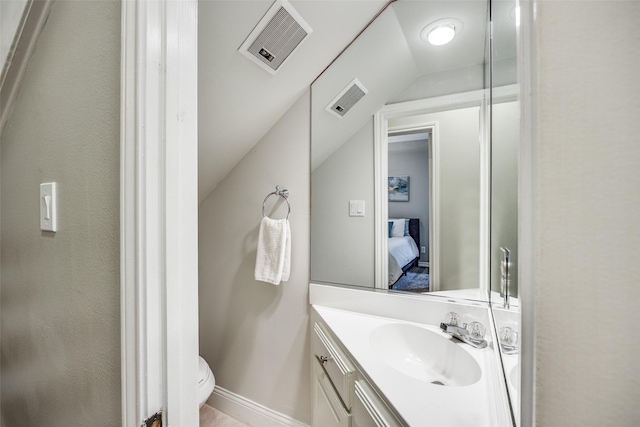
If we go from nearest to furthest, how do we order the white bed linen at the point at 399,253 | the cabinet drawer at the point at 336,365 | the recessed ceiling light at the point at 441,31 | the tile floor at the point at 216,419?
1. the cabinet drawer at the point at 336,365
2. the recessed ceiling light at the point at 441,31
3. the white bed linen at the point at 399,253
4. the tile floor at the point at 216,419

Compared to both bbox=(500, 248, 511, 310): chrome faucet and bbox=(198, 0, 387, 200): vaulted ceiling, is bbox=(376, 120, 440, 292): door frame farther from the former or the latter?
bbox=(198, 0, 387, 200): vaulted ceiling

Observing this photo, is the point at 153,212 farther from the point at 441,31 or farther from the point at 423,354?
the point at 441,31

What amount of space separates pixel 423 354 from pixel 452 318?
197 millimetres

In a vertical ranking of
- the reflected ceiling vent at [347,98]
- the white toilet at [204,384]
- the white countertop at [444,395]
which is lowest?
the white toilet at [204,384]

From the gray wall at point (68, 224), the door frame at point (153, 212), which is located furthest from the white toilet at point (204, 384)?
the door frame at point (153, 212)

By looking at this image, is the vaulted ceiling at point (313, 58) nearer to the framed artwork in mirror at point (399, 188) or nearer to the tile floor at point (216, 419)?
the framed artwork in mirror at point (399, 188)

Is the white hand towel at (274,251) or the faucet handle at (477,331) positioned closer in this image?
the faucet handle at (477,331)

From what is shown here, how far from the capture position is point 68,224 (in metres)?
0.58

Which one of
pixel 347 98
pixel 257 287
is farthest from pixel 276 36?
pixel 257 287

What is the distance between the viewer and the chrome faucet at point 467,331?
936 mm

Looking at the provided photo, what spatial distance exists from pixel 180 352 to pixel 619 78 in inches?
28.5

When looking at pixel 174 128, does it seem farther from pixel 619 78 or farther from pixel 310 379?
pixel 310 379

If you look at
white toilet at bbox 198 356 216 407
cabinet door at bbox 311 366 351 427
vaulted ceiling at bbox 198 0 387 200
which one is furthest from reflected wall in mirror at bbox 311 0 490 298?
white toilet at bbox 198 356 216 407

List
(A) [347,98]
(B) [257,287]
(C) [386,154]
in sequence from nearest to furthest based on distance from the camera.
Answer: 1. (C) [386,154]
2. (A) [347,98]
3. (B) [257,287]
